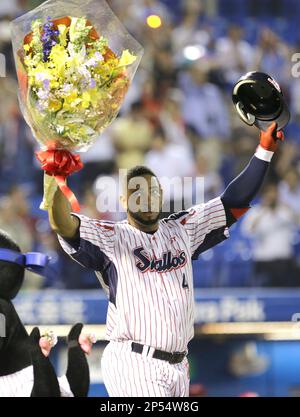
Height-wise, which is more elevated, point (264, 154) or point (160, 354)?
point (264, 154)

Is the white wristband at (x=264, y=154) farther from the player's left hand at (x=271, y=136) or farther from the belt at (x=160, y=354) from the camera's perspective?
the belt at (x=160, y=354)

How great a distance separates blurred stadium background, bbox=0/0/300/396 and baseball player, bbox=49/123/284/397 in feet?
6.73

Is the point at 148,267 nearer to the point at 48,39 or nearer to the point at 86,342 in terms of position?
the point at 86,342

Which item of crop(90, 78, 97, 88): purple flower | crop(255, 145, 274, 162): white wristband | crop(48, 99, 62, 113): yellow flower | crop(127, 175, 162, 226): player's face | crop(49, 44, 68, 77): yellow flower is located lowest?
crop(127, 175, 162, 226): player's face

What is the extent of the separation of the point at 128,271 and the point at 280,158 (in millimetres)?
4384

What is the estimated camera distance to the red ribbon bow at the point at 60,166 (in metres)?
3.96

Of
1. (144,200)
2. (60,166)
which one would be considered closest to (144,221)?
(144,200)

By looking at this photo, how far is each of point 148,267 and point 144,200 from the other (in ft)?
1.04

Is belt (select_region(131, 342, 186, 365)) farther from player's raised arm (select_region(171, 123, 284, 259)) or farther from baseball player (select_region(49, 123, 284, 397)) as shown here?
player's raised arm (select_region(171, 123, 284, 259))

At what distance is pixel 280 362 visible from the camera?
21.5 ft

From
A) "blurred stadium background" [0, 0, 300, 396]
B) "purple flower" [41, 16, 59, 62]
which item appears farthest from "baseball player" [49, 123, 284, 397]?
"blurred stadium background" [0, 0, 300, 396]

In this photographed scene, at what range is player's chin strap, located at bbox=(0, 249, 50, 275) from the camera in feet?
14.9

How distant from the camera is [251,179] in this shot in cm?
445

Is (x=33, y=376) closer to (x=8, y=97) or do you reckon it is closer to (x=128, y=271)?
(x=128, y=271)
